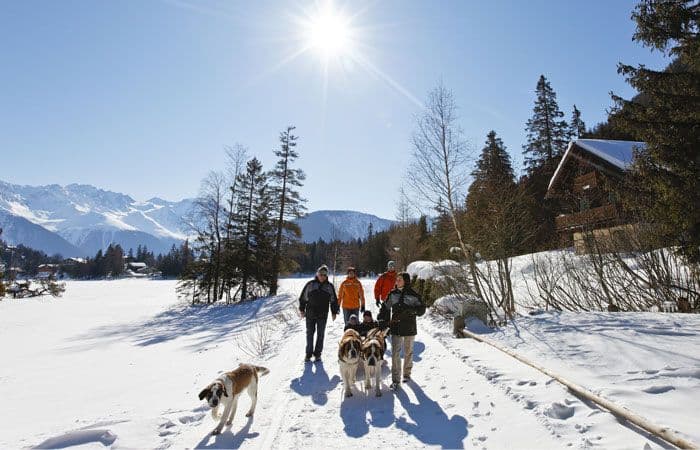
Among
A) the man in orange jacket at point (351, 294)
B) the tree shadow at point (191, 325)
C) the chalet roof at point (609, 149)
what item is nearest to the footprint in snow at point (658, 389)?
the man in orange jacket at point (351, 294)

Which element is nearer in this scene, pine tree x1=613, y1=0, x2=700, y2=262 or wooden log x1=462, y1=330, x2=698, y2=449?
wooden log x1=462, y1=330, x2=698, y2=449

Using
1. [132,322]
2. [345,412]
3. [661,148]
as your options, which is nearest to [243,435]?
[345,412]

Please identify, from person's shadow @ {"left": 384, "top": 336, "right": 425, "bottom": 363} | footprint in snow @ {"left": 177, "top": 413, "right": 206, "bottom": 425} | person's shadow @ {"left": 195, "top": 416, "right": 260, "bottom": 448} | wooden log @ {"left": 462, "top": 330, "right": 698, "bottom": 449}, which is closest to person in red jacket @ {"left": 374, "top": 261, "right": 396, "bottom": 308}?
person's shadow @ {"left": 384, "top": 336, "right": 425, "bottom": 363}

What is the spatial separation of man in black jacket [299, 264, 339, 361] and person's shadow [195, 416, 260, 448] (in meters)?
3.58

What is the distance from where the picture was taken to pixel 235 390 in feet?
16.1

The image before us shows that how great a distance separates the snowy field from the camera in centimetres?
430

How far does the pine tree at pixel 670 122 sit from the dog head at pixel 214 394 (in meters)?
9.57

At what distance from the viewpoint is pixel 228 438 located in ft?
14.7

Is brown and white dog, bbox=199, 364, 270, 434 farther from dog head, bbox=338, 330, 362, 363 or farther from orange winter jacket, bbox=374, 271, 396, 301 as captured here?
orange winter jacket, bbox=374, 271, 396, 301

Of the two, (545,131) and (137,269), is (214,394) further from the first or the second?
(137,269)

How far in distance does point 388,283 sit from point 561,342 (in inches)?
174

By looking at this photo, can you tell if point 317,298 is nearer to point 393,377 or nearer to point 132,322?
point 393,377

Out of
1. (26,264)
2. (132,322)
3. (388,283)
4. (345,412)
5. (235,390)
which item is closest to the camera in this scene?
(235,390)

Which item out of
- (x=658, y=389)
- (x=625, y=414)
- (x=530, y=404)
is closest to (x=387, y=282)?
(x=530, y=404)
